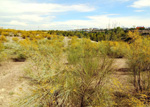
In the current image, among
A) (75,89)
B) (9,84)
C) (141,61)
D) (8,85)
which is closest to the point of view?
(75,89)

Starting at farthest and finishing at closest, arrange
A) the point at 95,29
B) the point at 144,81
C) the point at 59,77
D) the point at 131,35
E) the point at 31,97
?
1. the point at 131,35
2. the point at 144,81
3. the point at 95,29
4. the point at 59,77
5. the point at 31,97

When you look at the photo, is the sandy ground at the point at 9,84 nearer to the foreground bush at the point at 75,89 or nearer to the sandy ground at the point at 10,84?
the sandy ground at the point at 10,84

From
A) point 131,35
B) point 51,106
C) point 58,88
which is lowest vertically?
point 51,106

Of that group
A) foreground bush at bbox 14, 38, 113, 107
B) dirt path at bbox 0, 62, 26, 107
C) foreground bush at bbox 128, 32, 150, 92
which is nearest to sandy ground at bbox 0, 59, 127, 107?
dirt path at bbox 0, 62, 26, 107

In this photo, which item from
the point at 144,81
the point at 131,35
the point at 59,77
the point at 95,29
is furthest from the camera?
the point at 131,35

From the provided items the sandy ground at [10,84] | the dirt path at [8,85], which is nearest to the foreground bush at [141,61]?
the sandy ground at [10,84]

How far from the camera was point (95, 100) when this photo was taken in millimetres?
4078

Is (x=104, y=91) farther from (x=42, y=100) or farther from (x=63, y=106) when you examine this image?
(x=42, y=100)

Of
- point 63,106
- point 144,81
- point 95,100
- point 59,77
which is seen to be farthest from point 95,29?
point 144,81

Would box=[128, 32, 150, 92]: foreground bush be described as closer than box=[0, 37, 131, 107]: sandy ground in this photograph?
No

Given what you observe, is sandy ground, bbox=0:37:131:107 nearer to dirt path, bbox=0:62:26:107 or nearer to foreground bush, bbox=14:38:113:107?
dirt path, bbox=0:62:26:107

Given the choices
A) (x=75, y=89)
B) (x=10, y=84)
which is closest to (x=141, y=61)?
(x=75, y=89)

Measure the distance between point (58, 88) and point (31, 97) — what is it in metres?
0.91

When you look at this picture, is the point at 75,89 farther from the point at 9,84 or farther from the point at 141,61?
the point at 9,84
